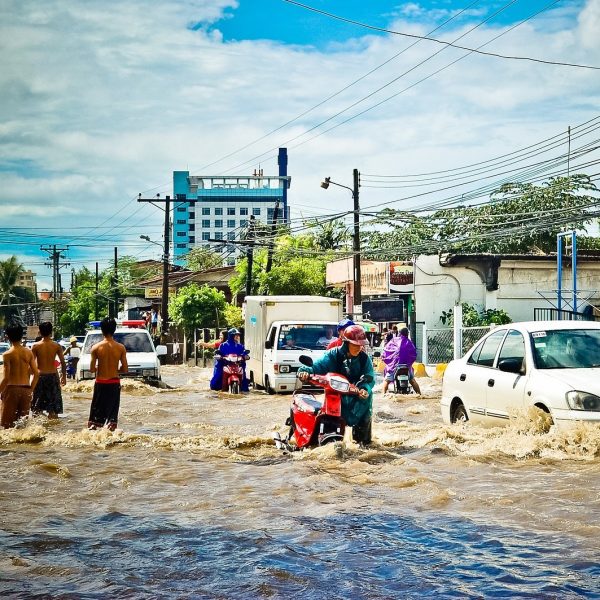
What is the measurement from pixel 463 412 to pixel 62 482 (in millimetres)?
5091

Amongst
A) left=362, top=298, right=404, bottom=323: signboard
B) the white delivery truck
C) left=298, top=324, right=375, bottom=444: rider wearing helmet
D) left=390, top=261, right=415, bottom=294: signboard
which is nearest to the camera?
left=298, top=324, right=375, bottom=444: rider wearing helmet

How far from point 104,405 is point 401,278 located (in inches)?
1071

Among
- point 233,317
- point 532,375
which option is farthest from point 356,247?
point 532,375

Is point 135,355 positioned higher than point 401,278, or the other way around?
point 401,278

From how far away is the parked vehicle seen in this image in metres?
26.4

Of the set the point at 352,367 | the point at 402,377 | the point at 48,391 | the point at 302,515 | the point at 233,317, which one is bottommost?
the point at 302,515

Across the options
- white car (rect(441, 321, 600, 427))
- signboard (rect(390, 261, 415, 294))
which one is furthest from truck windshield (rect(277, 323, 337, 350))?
signboard (rect(390, 261, 415, 294))

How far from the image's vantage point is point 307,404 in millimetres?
10734

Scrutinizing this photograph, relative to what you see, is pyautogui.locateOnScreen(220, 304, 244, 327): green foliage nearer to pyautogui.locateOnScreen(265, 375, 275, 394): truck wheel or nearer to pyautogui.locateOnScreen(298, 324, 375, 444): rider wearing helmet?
pyautogui.locateOnScreen(265, 375, 275, 394): truck wheel

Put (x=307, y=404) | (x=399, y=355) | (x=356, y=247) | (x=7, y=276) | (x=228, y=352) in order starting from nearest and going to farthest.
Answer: (x=307, y=404), (x=399, y=355), (x=228, y=352), (x=356, y=247), (x=7, y=276)

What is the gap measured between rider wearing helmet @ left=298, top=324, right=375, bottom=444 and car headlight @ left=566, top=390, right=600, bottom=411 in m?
2.02

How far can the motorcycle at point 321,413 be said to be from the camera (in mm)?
9984

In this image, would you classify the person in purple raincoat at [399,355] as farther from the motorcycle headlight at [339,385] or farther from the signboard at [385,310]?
→ the signboard at [385,310]

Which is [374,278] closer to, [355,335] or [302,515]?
[355,335]
